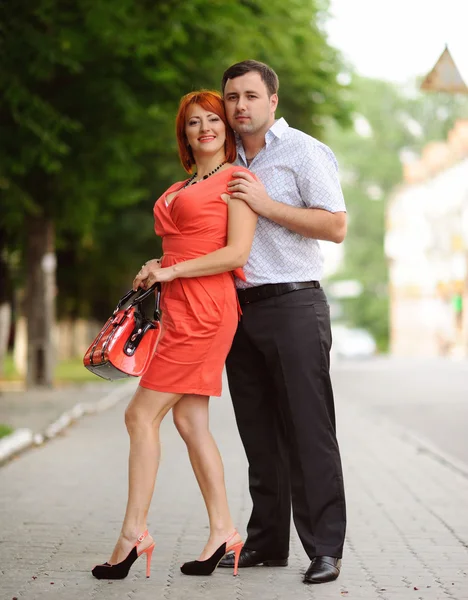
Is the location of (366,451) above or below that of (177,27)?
below

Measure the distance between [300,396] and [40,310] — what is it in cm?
1940

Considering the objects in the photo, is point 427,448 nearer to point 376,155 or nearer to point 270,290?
point 270,290

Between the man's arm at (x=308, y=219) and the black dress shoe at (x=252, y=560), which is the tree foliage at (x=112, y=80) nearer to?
the man's arm at (x=308, y=219)

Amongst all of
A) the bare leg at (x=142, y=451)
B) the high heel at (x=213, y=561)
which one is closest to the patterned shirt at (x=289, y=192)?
the bare leg at (x=142, y=451)

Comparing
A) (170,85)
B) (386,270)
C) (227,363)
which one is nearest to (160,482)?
(227,363)

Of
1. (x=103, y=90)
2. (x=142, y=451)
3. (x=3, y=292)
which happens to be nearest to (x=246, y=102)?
(x=142, y=451)

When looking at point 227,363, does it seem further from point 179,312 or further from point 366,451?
point 366,451

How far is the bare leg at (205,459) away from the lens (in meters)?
5.67

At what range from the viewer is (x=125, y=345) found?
5355mm

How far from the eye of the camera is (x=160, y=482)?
9781 millimetres

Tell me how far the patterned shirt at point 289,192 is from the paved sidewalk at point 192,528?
1343 millimetres

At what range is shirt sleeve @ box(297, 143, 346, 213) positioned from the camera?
5.61m

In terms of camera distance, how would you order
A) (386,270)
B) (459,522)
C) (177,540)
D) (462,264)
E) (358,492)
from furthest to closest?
(386,270) < (462,264) < (358,492) < (459,522) < (177,540)

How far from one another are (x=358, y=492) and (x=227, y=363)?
3620 millimetres
